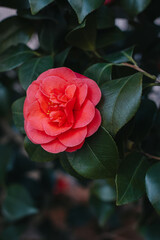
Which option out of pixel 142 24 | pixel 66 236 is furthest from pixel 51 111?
pixel 66 236

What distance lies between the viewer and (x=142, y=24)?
2.86 feet

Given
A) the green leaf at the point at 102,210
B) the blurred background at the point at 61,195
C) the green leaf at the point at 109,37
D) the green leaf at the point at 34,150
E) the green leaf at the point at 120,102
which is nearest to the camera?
the green leaf at the point at 120,102

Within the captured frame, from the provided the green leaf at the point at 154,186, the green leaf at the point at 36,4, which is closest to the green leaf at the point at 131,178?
the green leaf at the point at 154,186

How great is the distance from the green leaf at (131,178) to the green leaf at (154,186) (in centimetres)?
4

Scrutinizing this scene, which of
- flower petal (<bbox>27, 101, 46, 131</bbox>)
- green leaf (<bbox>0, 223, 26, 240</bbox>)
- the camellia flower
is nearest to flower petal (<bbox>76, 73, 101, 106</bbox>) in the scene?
the camellia flower

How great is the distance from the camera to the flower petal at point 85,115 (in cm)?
53

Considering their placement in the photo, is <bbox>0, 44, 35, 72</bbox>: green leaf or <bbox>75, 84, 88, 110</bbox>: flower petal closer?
<bbox>75, 84, 88, 110</bbox>: flower petal

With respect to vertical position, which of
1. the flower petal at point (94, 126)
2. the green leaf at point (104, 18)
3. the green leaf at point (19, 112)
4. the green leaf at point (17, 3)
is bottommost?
the green leaf at point (19, 112)

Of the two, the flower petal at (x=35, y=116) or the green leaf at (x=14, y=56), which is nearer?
the flower petal at (x=35, y=116)

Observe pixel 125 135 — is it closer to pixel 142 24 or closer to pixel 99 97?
pixel 99 97

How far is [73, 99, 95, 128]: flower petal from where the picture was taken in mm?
530

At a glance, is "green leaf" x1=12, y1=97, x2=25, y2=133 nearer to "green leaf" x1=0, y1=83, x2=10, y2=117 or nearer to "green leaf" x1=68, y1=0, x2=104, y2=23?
"green leaf" x1=68, y1=0, x2=104, y2=23

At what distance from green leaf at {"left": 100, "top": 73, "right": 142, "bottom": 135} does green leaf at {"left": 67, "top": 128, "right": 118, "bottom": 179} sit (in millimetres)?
27

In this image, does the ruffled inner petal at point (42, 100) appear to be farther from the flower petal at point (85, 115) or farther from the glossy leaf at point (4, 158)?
the glossy leaf at point (4, 158)
